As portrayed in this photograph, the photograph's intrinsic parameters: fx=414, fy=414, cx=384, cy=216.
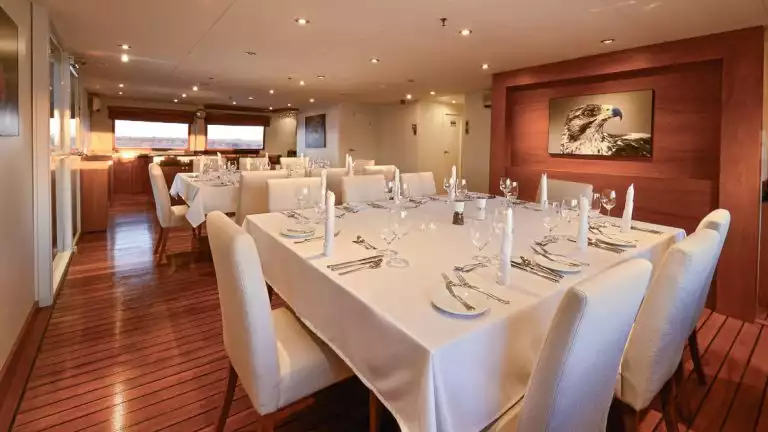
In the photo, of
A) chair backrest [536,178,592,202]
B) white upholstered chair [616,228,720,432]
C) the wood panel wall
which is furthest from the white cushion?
the wood panel wall

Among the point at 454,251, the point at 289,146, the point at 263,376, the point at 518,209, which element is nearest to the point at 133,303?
the point at 263,376

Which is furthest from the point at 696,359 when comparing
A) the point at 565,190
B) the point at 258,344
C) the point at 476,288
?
the point at 258,344

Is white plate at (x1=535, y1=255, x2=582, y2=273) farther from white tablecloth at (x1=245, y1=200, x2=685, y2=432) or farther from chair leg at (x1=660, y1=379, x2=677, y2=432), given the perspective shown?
chair leg at (x1=660, y1=379, x2=677, y2=432)

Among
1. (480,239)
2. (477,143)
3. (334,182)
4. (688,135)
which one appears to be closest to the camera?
(480,239)

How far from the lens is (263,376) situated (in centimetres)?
128

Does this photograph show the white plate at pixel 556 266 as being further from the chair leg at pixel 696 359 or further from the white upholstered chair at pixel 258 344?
the chair leg at pixel 696 359

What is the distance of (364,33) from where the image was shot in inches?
149

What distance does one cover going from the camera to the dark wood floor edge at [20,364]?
6.04ft

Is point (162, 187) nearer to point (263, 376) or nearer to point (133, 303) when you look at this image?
point (133, 303)

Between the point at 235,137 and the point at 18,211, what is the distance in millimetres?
9544

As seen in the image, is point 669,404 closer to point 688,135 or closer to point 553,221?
point 553,221

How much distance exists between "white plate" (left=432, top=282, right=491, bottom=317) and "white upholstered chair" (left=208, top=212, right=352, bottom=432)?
49 cm

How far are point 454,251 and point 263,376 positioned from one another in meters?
0.92

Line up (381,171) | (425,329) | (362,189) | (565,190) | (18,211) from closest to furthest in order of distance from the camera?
1. (425,329)
2. (18,211)
3. (565,190)
4. (362,189)
5. (381,171)
